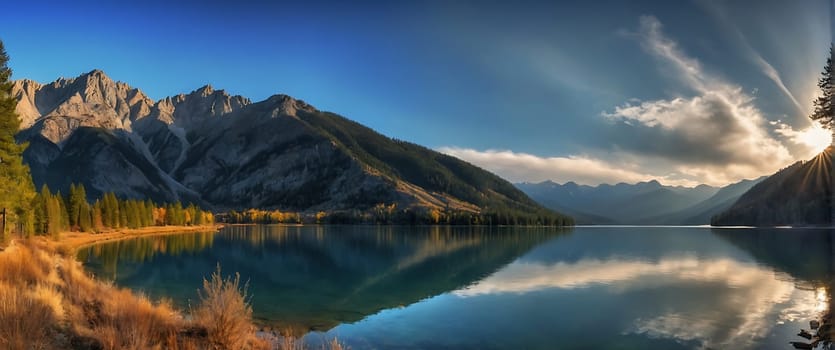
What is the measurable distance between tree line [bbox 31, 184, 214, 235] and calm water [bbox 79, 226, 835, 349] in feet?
74.1

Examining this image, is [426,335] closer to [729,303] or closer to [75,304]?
[75,304]

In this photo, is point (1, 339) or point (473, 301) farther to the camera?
point (473, 301)

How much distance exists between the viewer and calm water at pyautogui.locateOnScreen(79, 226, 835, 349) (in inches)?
1028

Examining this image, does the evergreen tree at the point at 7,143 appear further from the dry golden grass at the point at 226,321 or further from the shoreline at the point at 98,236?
the dry golden grass at the point at 226,321

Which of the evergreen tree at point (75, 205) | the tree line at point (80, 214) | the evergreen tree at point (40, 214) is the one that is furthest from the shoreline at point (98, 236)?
the evergreen tree at point (75, 205)

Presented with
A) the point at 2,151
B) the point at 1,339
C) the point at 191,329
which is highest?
the point at 2,151

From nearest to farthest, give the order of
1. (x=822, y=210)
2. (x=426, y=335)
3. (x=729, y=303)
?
(x=426, y=335), (x=729, y=303), (x=822, y=210)

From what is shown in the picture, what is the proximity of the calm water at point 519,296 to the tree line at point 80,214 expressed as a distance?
889 inches

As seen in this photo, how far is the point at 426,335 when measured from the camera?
85.4ft

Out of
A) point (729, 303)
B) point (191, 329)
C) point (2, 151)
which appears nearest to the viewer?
→ point (191, 329)

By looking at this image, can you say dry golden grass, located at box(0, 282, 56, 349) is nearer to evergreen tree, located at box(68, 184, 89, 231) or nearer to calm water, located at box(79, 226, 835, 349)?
calm water, located at box(79, 226, 835, 349)

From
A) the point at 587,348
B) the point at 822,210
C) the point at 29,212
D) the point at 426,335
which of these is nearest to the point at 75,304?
the point at 426,335

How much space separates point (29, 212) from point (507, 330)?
78897mm

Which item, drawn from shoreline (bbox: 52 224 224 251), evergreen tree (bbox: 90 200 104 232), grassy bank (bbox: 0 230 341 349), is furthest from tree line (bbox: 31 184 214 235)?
grassy bank (bbox: 0 230 341 349)
